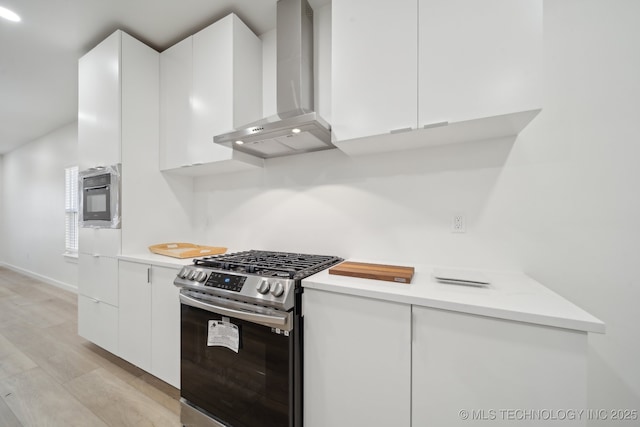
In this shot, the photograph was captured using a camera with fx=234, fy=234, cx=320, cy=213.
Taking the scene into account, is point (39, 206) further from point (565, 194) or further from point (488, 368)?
point (565, 194)

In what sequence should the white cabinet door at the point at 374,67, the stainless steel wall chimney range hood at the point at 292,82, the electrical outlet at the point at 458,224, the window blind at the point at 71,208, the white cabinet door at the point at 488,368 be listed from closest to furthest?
the white cabinet door at the point at 488,368 → the white cabinet door at the point at 374,67 → the electrical outlet at the point at 458,224 → the stainless steel wall chimney range hood at the point at 292,82 → the window blind at the point at 71,208

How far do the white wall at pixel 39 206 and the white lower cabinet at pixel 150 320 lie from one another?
305 cm

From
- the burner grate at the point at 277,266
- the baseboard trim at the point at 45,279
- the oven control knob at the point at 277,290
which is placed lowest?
Answer: the baseboard trim at the point at 45,279

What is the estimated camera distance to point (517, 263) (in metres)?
1.26

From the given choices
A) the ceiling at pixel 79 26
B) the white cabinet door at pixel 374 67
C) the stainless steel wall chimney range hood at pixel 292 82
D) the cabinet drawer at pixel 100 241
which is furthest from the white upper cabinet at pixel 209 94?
the white cabinet door at pixel 374 67

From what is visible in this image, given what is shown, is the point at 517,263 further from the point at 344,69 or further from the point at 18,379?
the point at 18,379

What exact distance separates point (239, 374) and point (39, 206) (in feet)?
19.9

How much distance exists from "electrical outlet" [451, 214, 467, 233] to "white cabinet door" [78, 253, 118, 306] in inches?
99.9

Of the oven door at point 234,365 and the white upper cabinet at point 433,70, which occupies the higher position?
the white upper cabinet at point 433,70

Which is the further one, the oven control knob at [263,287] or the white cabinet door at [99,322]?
the white cabinet door at [99,322]

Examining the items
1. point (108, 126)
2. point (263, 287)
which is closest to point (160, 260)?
point (263, 287)

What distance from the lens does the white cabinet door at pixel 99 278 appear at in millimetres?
1942

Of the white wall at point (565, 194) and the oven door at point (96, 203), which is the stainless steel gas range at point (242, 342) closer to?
the white wall at point (565, 194)

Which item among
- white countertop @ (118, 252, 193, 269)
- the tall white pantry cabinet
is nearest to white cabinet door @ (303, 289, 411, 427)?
white countertop @ (118, 252, 193, 269)
